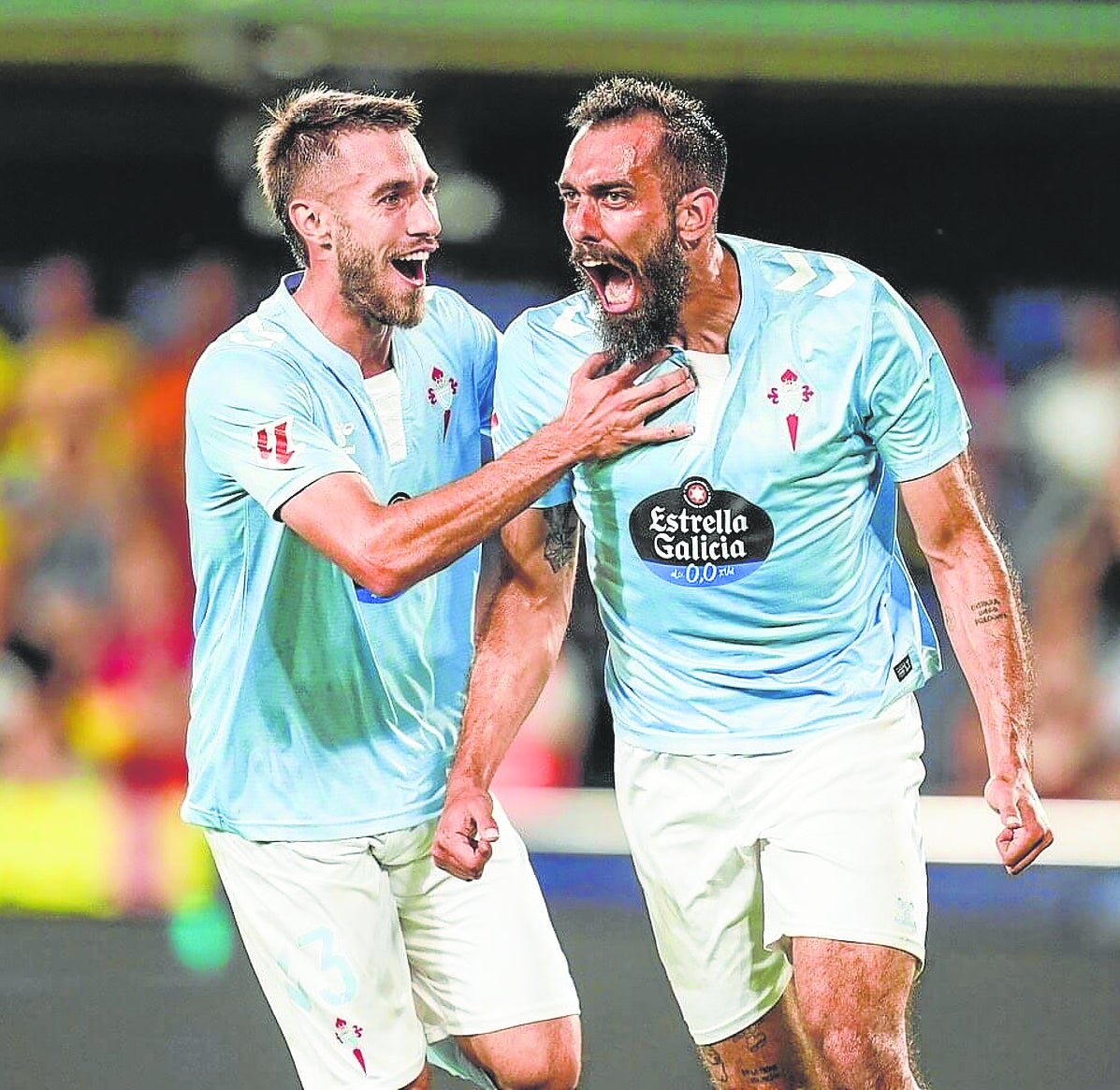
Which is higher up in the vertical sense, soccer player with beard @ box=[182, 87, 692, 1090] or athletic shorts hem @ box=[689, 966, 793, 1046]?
soccer player with beard @ box=[182, 87, 692, 1090]

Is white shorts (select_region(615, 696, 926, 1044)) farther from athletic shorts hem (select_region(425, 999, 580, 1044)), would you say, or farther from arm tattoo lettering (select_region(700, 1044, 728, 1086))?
athletic shorts hem (select_region(425, 999, 580, 1044))

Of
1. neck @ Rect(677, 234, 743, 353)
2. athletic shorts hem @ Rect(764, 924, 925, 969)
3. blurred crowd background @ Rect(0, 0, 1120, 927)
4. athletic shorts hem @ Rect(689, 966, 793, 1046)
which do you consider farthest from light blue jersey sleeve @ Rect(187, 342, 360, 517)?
blurred crowd background @ Rect(0, 0, 1120, 927)

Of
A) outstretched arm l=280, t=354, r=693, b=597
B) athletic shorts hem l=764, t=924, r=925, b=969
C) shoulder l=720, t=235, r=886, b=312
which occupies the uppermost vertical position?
shoulder l=720, t=235, r=886, b=312

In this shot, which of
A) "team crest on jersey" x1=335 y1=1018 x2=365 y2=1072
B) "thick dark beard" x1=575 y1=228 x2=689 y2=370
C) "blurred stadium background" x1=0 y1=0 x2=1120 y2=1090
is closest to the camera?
"thick dark beard" x1=575 y1=228 x2=689 y2=370

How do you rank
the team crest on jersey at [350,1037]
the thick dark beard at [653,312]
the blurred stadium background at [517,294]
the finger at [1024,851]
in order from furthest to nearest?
the blurred stadium background at [517,294] < the team crest on jersey at [350,1037] < the thick dark beard at [653,312] < the finger at [1024,851]

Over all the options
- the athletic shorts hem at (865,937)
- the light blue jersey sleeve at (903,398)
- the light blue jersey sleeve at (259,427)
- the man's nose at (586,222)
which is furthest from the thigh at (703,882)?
the man's nose at (586,222)

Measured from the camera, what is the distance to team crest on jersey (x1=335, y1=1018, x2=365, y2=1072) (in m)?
2.47

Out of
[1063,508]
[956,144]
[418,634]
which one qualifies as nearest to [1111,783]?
[1063,508]

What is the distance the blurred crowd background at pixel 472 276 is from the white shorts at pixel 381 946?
2335 mm

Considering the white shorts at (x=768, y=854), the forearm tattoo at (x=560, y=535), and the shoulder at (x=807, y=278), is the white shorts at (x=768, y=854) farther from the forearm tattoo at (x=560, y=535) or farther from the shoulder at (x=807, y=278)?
the shoulder at (x=807, y=278)

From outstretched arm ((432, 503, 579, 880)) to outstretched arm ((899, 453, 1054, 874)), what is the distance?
1.59 ft

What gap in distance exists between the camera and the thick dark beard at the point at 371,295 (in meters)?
2.46

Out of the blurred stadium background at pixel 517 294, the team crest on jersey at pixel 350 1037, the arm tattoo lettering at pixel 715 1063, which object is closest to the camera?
the team crest on jersey at pixel 350 1037

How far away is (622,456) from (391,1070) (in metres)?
0.89
